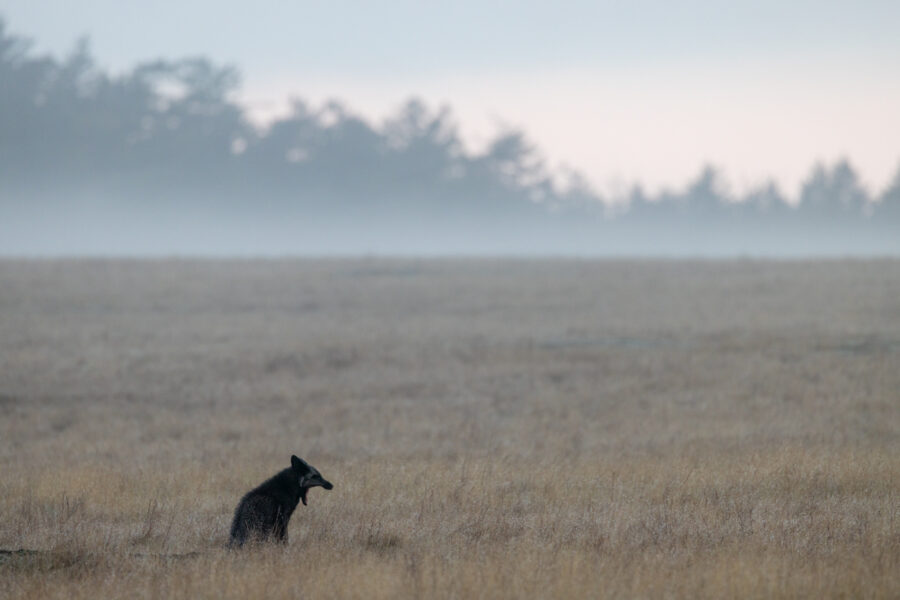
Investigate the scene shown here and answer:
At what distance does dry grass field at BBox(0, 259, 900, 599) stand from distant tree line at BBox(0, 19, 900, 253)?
37.9 metres

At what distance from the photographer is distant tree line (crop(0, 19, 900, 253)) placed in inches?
2982

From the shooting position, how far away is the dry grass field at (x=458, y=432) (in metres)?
7.73

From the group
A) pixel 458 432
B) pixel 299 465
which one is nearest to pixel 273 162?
pixel 458 432

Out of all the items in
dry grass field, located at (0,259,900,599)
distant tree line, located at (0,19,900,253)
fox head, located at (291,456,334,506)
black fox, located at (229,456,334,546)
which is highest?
distant tree line, located at (0,19,900,253)

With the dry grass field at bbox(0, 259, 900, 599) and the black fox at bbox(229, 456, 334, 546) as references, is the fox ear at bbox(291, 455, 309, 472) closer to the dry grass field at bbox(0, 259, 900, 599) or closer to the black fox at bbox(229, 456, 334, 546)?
the black fox at bbox(229, 456, 334, 546)

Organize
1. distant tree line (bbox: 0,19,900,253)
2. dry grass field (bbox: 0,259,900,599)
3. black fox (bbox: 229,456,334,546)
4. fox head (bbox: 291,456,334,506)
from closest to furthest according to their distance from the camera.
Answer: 1. dry grass field (bbox: 0,259,900,599)
2. black fox (bbox: 229,456,334,546)
3. fox head (bbox: 291,456,334,506)
4. distant tree line (bbox: 0,19,900,253)

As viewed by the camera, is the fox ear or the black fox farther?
the fox ear

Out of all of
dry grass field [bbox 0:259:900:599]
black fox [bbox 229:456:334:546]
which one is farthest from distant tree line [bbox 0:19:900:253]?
black fox [bbox 229:456:334:546]

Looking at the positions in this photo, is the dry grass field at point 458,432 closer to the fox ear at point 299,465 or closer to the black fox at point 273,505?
the black fox at point 273,505

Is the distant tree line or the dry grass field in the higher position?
the distant tree line

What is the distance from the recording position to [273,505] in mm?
8562

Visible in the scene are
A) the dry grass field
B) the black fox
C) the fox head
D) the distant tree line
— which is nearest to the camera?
the dry grass field

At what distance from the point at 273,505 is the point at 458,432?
9.05m

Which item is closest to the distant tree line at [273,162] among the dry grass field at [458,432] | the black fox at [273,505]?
the dry grass field at [458,432]
